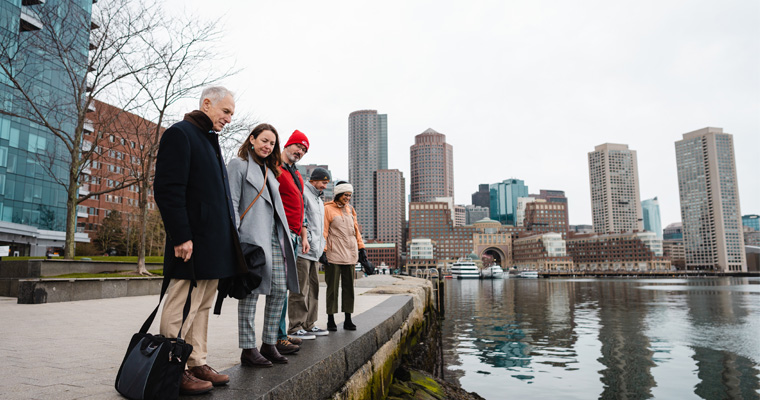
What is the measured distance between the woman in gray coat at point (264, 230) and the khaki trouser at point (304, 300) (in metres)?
0.65

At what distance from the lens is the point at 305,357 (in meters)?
3.47

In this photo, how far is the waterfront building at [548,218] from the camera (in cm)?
18250

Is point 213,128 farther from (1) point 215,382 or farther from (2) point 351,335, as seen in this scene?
(2) point 351,335

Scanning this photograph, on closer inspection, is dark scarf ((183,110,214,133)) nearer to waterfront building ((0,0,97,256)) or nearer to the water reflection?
the water reflection

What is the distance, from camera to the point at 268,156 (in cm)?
357

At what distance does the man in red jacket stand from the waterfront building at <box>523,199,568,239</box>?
187234 mm

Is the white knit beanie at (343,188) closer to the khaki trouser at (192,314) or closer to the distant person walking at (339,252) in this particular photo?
the distant person walking at (339,252)

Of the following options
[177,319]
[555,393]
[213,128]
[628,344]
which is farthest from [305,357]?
[628,344]

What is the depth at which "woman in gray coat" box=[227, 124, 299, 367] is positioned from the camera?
3.22 meters

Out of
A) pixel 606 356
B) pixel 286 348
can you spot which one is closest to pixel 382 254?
pixel 606 356

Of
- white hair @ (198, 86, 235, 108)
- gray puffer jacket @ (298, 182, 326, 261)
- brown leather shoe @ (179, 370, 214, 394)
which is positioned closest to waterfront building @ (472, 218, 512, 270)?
gray puffer jacket @ (298, 182, 326, 261)

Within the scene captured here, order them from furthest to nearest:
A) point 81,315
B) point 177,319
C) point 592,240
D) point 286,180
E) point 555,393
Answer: point 592,240 → point 555,393 → point 81,315 → point 286,180 → point 177,319

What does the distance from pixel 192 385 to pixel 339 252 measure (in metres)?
2.87

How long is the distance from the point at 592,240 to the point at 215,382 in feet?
589
